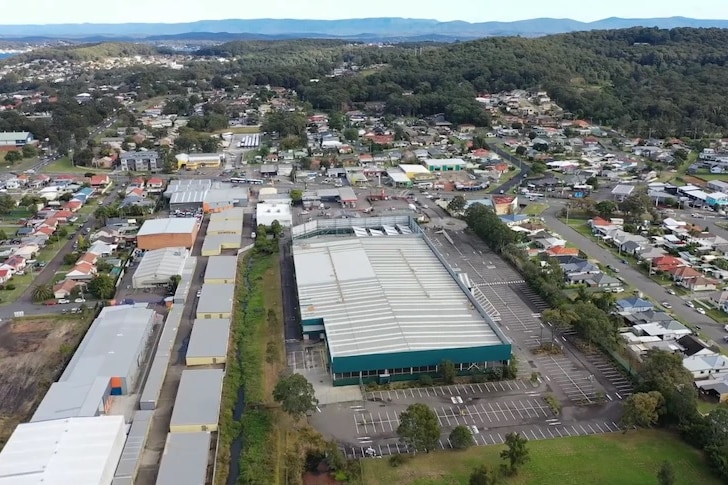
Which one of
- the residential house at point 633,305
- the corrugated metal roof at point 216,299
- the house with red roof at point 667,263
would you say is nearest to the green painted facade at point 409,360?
the corrugated metal roof at point 216,299

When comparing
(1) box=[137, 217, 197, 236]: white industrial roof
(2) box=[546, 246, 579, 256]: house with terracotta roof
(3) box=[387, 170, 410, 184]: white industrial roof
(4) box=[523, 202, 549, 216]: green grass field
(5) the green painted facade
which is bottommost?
(4) box=[523, 202, 549, 216]: green grass field

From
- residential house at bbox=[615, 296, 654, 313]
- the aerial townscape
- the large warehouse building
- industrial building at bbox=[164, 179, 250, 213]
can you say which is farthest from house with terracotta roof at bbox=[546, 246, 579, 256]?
industrial building at bbox=[164, 179, 250, 213]

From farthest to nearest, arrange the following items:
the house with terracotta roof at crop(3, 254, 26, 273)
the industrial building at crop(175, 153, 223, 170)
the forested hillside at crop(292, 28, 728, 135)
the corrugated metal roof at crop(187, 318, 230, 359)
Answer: the forested hillside at crop(292, 28, 728, 135) → the industrial building at crop(175, 153, 223, 170) → the house with terracotta roof at crop(3, 254, 26, 273) → the corrugated metal roof at crop(187, 318, 230, 359)

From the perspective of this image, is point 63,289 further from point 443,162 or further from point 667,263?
point 443,162

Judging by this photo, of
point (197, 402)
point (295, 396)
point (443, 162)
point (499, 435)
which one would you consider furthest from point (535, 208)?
point (197, 402)

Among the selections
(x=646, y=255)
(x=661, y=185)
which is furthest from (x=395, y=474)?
(x=661, y=185)

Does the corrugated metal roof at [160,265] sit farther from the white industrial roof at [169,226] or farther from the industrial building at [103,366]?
the industrial building at [103,366]

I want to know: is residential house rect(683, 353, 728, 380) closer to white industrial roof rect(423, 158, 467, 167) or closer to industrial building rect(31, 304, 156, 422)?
industrial building rect(31, 304, 156, 422)
